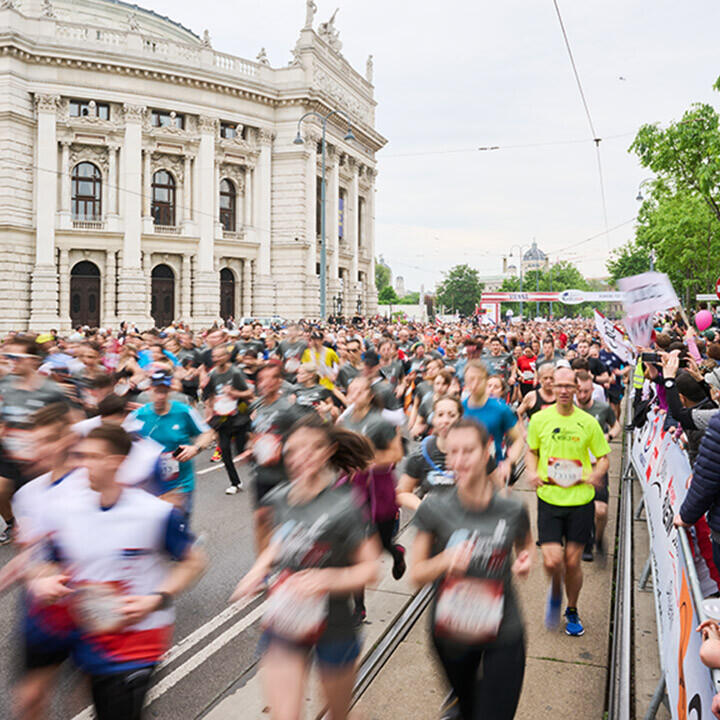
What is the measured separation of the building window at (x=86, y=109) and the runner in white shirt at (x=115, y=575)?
41.0 meters

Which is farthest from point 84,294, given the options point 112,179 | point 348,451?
point 348,451

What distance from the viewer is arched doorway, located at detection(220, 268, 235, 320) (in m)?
44.2

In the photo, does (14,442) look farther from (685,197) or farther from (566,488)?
(685,197)

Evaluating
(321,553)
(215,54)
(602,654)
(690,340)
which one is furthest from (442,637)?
(215,54)

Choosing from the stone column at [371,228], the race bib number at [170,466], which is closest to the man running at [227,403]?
the race bib number at [170,466]

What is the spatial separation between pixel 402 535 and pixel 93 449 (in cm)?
494

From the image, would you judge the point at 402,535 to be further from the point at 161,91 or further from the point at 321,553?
the point at 161,91

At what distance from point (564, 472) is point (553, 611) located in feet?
3.53

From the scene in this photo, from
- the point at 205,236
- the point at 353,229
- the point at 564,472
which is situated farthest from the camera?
the point at 353,229

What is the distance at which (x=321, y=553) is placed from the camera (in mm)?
3227

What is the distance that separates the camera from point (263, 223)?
4519cm

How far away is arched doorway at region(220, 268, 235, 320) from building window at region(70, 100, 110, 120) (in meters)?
11.3

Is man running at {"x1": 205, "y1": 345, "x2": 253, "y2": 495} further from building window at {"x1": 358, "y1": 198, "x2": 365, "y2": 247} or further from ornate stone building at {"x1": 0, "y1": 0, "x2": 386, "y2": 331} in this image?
building window at {"x1": 358, "y1": 198, "x2": 365, "y2": 247}

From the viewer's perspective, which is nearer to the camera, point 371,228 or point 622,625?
point 622,625
